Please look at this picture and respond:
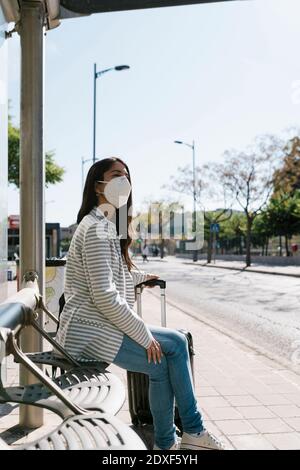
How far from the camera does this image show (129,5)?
3.44m

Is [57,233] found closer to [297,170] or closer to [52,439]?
[52,439]

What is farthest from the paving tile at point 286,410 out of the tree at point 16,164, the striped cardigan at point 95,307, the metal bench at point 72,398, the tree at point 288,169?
the tree at point 288,169

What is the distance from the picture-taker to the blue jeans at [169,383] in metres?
2.74

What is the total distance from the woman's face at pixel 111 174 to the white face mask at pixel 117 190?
2 centimetres

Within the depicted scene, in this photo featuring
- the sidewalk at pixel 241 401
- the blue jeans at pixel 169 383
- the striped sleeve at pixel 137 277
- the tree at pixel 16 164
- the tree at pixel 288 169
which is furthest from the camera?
the tree at pixel 288 169

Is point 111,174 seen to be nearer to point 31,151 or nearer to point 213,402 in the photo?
point 31,151

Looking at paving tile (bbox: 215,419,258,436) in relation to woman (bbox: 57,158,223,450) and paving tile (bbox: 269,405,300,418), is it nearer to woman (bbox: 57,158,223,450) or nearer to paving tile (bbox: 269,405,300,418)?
paving tile (bbox: 269,405,300,418)

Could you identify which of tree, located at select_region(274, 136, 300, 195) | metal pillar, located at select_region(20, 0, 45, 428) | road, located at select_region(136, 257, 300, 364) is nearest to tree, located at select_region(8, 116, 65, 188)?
road, located at select_region(136, 257, 300, 364)

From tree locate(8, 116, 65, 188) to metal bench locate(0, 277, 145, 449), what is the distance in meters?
19.9

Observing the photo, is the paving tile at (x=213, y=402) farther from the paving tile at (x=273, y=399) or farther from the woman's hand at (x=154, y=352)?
the woman's hand at (x=154, y=352)

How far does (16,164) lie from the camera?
28.2m

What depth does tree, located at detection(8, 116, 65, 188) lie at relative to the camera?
86.5 feet

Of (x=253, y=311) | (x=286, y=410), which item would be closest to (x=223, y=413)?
(x=286, y=410)

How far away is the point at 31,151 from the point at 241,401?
261 centimetres
